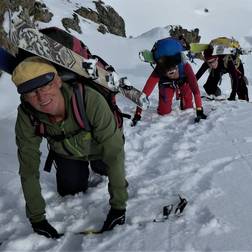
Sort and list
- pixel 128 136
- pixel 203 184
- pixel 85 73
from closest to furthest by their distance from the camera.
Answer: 1. pixel 85 73
2. pixel 203 184
3. pixel 128 136

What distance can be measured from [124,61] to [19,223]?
16.1 metres

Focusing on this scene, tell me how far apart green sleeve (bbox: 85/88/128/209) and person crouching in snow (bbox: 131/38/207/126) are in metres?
3.81

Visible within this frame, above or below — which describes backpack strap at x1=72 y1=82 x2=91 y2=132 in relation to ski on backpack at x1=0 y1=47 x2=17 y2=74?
below

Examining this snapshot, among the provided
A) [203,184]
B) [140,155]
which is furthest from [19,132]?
[140,155]

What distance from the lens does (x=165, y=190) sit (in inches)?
198

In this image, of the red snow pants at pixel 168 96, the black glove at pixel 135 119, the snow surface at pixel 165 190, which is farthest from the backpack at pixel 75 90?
the red snow pants at pixel 168 96

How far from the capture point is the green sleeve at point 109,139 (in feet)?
12.4

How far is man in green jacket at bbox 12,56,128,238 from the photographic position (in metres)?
3.54

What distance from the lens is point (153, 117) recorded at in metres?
8.41

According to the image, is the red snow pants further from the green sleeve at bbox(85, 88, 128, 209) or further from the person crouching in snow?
the green sleeve at bbox(85, 88, 128, 209)

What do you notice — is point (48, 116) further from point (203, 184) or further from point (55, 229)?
point (203, 184)

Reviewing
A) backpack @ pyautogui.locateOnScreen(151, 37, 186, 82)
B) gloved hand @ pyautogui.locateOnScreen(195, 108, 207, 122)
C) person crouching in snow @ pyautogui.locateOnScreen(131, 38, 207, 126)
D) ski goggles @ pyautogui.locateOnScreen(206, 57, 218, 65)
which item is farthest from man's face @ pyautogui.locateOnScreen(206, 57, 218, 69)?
backpack @ pyautogui.locateOnScreen(151, 37, 186, 82)

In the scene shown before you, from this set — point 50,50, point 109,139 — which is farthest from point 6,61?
point 109,139

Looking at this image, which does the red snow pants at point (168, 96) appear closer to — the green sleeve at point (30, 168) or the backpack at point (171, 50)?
the backpack at point (171, 50)
